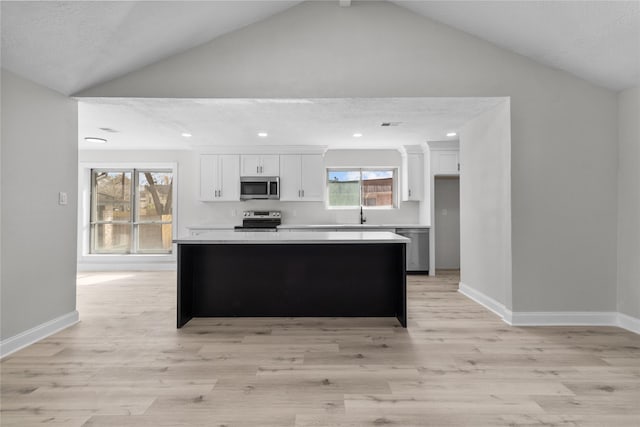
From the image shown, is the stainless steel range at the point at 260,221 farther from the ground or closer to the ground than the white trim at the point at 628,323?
farther from the ground

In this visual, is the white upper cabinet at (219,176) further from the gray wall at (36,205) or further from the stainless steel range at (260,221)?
the gray wall at (36,205)

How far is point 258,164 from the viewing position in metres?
6.26

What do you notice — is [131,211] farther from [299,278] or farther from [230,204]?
[299,278]

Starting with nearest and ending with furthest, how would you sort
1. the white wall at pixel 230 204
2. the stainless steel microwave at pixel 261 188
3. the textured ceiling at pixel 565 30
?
the textured ceiling at pixel 565 30 → the stainless steel microwave at pixel 261 188 → the white wall at pixel 230 204

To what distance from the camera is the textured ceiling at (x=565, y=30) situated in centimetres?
251

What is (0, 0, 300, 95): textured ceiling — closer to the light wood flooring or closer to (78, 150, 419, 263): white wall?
the light wood flooring

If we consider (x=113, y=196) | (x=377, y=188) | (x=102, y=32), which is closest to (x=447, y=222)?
(x=377, y=188)

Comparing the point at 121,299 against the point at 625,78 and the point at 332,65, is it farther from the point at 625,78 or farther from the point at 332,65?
the point at 625,78

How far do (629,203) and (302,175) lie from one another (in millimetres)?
4404

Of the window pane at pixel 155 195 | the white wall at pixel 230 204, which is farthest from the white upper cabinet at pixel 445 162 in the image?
the window pane at pixel 155 195

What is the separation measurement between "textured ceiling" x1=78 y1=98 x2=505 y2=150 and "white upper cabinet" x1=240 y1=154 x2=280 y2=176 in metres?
0.28

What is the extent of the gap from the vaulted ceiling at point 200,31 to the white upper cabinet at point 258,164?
3.00 meters

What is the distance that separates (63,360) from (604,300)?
4.57 meters

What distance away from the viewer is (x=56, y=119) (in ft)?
10.4
